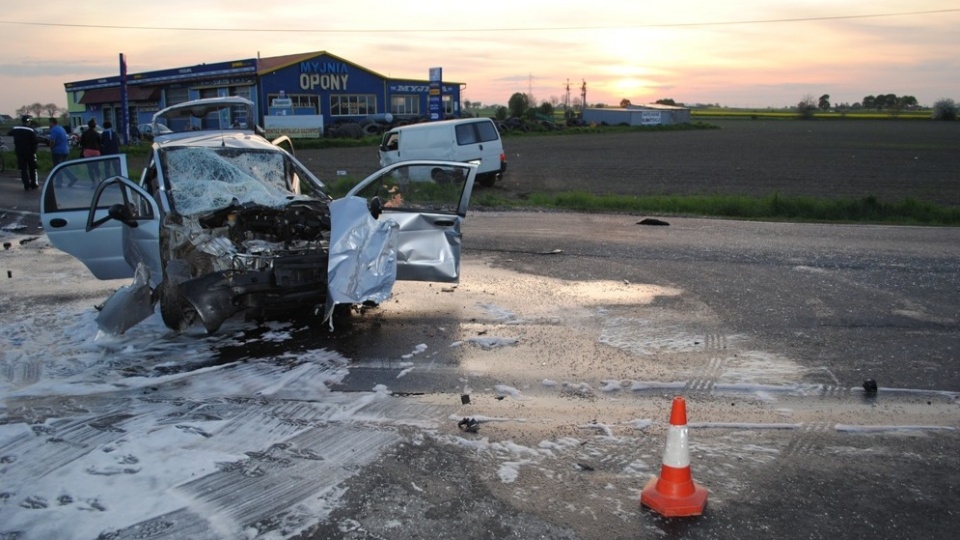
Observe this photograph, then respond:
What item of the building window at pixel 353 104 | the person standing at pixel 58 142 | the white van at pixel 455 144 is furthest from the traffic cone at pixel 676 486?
the building window at pixel 353 104

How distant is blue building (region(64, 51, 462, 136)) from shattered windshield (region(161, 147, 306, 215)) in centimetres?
4161

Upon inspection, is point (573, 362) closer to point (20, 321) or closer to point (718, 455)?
point (718, 455)

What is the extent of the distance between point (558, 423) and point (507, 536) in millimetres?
1426

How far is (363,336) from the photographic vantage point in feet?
22.8

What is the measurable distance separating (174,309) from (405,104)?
55.9 meters

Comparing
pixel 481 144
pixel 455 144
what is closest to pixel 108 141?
pixel 455 144

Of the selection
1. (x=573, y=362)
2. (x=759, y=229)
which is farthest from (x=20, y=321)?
(x=759, y=229)

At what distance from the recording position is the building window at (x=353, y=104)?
55.8 m

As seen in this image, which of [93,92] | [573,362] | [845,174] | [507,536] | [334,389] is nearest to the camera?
[507,536]

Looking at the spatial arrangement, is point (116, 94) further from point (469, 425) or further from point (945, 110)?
point (945, 110)

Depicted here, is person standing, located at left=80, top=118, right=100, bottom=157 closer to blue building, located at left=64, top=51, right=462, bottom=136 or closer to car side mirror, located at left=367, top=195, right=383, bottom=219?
car side mirror, located at left=367, top=195, right=383, bottom=219

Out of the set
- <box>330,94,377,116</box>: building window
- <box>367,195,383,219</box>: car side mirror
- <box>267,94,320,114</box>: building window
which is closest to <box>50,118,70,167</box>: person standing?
<box>367,195,383,219</box>: car side mirror

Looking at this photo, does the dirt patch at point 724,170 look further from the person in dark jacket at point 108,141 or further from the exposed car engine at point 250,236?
the exposed car engine at point 250,236

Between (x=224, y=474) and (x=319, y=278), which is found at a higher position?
(x=319, y=278)
